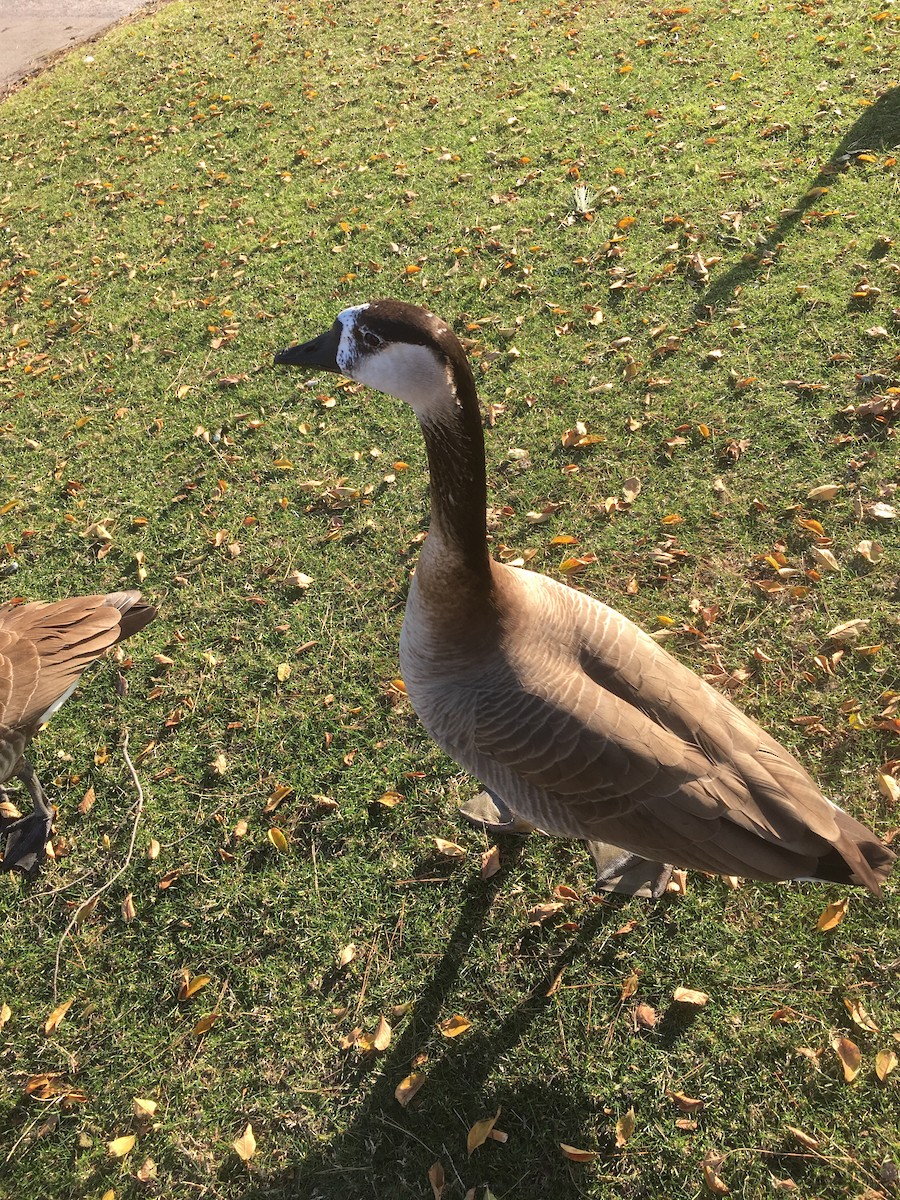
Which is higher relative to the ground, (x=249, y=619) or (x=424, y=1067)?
(x=249, y=619)

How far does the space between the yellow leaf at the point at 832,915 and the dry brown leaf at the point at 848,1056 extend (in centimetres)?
43

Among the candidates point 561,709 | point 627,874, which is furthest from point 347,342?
point 627,874

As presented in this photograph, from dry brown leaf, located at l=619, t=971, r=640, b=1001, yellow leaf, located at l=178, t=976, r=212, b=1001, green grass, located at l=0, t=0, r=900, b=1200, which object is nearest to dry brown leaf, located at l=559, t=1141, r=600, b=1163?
green grass, located at l=0, t=0, r=900, b=1200

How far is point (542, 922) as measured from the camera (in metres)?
3.24

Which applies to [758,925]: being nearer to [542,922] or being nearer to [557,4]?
[542,922]

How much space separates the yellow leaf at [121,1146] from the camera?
2.90m

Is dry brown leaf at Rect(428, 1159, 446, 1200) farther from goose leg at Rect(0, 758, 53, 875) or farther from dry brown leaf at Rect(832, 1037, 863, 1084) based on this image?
goose leg at Rect(0, 758, 53, 875)

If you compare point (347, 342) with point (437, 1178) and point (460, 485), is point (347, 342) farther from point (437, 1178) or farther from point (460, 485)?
point (437, 1178)

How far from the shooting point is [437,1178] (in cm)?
270

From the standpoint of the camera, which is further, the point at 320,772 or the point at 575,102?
the point at 575,102

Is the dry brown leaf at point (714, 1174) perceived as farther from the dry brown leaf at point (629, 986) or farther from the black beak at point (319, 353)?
the black beak at point (319, 353)

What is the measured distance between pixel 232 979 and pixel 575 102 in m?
9.24

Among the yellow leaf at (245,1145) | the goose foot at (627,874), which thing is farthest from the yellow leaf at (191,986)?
the goose foot at (627,874)

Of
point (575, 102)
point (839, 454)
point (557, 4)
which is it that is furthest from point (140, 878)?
point (557, 4)
